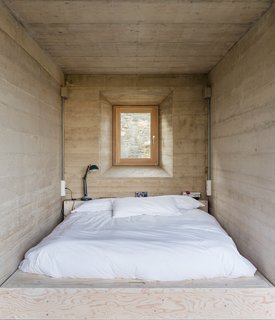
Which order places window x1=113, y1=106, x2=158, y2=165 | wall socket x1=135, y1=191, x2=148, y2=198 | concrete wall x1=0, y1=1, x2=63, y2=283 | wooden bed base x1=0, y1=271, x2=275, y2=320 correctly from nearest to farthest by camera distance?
wooden bed base x1=0, y1=271, x2=275, y2=320
concrete wall x1=0, y1=1, x2=63, y2=283
wall socket x1=135, y1=191, x2=148, y2=198
window x1=113, y1=106, x2=158, y2=165

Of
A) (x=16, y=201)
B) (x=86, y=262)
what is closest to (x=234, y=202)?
(x=86, y=262)

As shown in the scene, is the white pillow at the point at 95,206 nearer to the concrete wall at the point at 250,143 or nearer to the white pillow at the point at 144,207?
the white pillow at the point at 144,207

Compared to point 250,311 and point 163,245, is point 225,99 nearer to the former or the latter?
point 163,245

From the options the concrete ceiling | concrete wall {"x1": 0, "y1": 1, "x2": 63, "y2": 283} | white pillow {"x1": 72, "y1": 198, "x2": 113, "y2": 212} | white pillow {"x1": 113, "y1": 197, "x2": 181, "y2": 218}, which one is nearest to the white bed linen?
concrete wall {"x1": 0, "y1": 1, "x2": 63, "y2": 283}

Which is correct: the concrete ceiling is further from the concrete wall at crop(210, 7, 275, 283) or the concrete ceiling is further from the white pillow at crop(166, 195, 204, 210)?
the white pillow at crop(166, 195, 204, 210)

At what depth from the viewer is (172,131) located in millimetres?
3869

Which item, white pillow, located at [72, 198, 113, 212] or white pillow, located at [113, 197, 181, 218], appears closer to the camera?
white pillow, located at [113, 197, 181, 218]

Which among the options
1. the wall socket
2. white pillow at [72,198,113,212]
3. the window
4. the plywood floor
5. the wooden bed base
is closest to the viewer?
the wooden bed base

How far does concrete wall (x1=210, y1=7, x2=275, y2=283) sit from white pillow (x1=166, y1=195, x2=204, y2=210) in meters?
0.26

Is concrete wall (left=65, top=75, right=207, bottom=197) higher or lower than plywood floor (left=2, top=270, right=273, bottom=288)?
higher

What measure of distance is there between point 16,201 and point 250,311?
1808mm

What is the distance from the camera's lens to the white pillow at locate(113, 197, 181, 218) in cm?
315

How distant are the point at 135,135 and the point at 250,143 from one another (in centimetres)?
220

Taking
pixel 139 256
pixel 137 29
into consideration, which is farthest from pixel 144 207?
pixel 137 29
